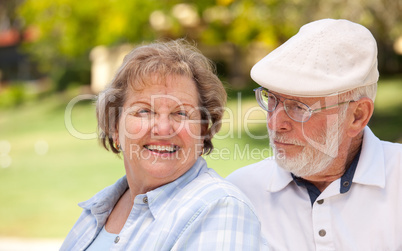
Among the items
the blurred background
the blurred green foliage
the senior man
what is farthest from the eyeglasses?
the blurred green foliage

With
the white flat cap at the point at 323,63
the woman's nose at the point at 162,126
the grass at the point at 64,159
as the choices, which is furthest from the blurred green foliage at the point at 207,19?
the woman's nose at the point at 162,126

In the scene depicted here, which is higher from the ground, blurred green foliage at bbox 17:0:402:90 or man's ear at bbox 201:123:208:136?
man's ear at bbox 201:123:208:136

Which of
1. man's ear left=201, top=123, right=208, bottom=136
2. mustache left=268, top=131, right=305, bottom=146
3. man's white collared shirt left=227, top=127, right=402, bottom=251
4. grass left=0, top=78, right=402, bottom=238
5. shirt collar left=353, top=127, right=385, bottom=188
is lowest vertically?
grass left=0, top=78, right=402, bottom=238

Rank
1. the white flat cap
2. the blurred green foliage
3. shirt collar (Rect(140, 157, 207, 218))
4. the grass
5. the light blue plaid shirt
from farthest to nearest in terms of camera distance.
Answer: the blurred green foliage < the grass < the white flat cap < shirt collar (Rect(140, 157, 207, 218)) < the light blue plaid shirt

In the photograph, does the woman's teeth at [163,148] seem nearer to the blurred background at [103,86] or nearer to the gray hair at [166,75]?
the gray hair at [166,75]

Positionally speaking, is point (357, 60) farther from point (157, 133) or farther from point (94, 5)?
point (94, 5)

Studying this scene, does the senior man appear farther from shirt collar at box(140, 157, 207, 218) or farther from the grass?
the grass

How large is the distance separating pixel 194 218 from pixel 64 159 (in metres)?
10.8

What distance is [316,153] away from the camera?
7.41ft

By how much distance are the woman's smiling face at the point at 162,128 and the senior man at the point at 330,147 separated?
391mm

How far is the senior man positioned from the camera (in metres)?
2.16

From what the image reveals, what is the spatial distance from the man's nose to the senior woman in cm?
25

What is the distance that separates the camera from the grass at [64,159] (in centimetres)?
747

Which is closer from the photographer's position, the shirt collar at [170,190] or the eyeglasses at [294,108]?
the shirt collar at [170,190]
